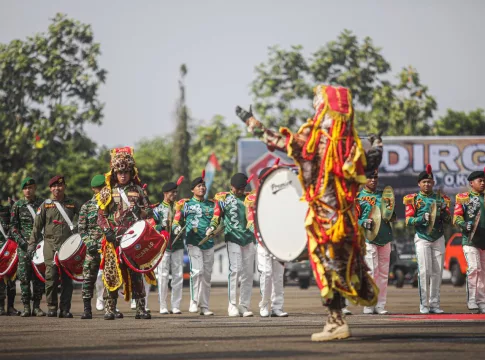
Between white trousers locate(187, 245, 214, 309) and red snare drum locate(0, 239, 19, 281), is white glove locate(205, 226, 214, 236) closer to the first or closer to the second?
white trousers locate(187, 245, 214, 309)

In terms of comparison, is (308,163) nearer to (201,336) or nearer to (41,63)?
(201,336)

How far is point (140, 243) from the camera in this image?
46.6ft

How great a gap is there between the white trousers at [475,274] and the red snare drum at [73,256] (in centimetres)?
575

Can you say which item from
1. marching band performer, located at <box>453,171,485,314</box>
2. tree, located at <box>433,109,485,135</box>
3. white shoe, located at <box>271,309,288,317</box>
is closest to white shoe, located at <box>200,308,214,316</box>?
white shoe, located at <box>271,309,288,317</box>

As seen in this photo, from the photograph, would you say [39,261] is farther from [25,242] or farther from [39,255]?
[25,242]

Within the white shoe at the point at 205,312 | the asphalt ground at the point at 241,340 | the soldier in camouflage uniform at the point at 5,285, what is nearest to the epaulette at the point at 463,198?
the asphalt ground at the point at 241,340

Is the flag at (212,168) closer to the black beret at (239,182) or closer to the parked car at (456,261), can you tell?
the parked car at (456,261)

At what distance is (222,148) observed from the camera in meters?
64.6

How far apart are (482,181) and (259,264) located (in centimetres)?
354

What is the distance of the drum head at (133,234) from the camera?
46.5 ft

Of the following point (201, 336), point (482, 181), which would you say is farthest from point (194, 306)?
point (201, 336)

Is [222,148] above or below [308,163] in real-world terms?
above

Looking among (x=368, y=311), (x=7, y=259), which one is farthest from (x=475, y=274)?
(x=7, y=259)

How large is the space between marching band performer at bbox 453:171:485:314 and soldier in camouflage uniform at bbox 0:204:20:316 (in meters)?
7.26
